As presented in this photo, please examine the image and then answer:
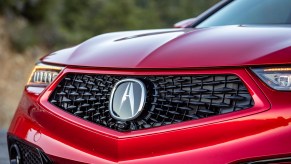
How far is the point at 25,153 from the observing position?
365cm

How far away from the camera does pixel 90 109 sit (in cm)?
329

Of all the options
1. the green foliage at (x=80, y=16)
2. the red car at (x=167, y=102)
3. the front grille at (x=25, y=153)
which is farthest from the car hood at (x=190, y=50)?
the green foliage at (x=80, y=16)

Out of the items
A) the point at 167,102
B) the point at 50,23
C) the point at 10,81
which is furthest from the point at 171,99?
the point at 50,23

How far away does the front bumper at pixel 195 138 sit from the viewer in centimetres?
278

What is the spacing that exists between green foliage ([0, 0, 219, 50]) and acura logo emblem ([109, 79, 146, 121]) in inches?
218

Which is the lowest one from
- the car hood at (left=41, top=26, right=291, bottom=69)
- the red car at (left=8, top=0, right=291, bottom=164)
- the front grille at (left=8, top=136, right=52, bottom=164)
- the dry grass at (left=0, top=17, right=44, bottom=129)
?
the front grille at (left=8, top=136, right=52, bottom=164)

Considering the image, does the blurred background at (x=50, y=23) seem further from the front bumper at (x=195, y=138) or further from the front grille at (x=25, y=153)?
the front bumper at (x=195, y=138)

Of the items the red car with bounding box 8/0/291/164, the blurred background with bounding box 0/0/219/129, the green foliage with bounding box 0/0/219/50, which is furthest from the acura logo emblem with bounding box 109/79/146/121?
the green foliage with bounding box 0/0/219/50

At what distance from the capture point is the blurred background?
1949 centimetres

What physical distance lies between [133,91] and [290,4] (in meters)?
1.53

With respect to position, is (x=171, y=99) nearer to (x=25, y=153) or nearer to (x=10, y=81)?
(x=25, y=153)

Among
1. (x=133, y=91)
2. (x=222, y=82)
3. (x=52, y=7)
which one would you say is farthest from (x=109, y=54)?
(x=52, y=7)

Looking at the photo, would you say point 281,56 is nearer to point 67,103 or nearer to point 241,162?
point 241,162

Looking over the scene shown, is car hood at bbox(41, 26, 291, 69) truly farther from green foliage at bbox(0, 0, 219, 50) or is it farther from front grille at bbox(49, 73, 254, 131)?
green foliage at bbox(0, 0, 219, 50)
